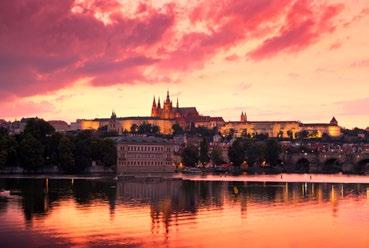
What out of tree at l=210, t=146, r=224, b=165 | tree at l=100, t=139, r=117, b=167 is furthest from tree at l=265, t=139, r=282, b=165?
tree at l=100, t=139, r=117, b=167

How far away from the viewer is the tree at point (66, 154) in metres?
125

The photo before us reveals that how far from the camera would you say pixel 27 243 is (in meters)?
33.8

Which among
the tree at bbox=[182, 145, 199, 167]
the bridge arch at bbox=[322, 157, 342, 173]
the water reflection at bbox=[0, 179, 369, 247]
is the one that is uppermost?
the tree at bbox=[182, 145, 199, 167]

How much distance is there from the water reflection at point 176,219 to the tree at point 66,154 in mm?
58208

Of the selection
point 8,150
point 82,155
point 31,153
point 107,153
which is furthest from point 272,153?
point 8,150

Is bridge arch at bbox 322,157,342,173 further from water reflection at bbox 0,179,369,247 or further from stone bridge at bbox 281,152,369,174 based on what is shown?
water reflection at bbox 0,179,369,247

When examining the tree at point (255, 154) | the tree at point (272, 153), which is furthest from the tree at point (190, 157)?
the tree at point (272, 153)

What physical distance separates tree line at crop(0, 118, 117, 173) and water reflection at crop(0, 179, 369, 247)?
52332 millimetres

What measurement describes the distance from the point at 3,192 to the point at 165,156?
336ft

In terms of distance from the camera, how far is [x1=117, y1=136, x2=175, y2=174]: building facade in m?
153

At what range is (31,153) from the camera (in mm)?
119250

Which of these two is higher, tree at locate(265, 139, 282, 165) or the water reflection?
tree at locate(265, 139, 282, 165)

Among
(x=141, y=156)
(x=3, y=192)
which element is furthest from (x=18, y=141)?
(x=3, y=192)

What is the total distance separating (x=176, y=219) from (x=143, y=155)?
376ft
